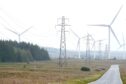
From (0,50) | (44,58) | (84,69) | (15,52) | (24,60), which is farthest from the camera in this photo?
(44,58)

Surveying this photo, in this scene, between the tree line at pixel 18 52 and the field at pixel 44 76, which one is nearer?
the field at pixel 44 76

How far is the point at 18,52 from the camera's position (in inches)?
5285

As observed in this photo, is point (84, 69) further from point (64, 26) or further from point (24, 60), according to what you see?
point (24, 60)

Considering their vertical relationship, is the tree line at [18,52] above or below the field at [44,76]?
above

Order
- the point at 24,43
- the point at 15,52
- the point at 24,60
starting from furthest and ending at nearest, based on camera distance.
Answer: the point at 24,43 → the point at 24,60 → the point at 15,52

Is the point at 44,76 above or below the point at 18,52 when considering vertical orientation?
below

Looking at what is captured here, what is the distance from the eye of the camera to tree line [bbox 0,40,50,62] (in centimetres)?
12603

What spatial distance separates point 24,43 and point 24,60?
2147cm

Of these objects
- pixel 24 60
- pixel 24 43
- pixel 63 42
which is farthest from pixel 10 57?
pixel 63 42

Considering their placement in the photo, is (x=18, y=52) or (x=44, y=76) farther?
(x=18, y=52)

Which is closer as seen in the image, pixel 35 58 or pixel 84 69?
pixel 84 69

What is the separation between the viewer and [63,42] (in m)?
83.6

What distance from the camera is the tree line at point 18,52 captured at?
12603 centimetres

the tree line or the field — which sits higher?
the tree line
